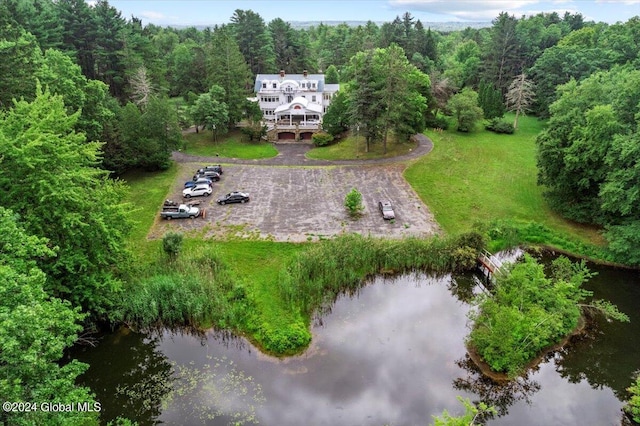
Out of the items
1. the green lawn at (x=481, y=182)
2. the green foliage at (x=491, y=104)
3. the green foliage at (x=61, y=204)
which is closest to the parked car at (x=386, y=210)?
the green lawn at (x=481, y=182)

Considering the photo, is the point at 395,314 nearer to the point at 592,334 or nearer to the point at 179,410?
the point at 592,334

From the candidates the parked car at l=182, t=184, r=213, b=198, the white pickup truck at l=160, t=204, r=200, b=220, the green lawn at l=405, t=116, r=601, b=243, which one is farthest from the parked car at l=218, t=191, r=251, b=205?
the green lawn at l=405, t=116, r=601, b=243

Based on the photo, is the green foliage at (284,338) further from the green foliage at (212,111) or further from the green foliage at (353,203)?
the green foliage at (212,111)

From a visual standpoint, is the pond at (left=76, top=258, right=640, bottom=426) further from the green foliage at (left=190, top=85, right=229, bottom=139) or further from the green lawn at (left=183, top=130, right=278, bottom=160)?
the green foliage at (left=190, top=85, right=229, bottom=139)

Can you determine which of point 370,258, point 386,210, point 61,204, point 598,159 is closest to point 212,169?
point 386,210

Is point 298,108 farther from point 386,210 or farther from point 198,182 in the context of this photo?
point 386,210

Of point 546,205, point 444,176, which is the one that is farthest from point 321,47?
point 546,205
